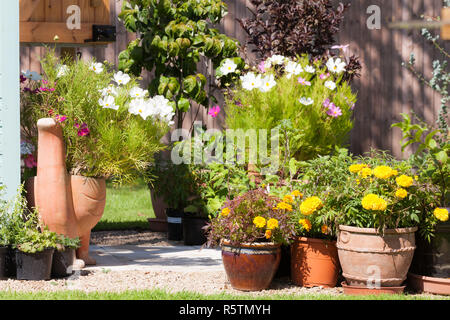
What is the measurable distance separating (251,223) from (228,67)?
2.21 meters

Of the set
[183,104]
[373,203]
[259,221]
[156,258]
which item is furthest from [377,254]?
[183,104]

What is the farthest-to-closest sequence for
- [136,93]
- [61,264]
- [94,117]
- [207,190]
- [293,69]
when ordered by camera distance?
[293,69]
[207,190]
[136,93]
[94,117]
[61,264]

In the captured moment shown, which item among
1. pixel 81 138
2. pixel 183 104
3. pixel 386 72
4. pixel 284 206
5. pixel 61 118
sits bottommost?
pixel 284 206

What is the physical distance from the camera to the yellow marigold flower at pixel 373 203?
11.8ft

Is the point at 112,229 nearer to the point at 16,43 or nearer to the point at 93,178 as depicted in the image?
the point at 93,178

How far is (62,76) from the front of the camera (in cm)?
450

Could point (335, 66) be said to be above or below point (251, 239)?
above

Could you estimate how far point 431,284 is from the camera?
386cm

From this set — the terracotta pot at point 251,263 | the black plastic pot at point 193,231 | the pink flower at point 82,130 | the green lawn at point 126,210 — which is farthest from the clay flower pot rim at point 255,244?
the green lawn at point 126,210

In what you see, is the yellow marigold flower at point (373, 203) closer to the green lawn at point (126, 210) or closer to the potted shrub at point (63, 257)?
the potted shrub at point (63, 257)

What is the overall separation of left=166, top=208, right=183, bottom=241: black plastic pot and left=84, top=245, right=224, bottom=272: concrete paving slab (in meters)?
0.26

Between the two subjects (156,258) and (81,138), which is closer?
(81,138)

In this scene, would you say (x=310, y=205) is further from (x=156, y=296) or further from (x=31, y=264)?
(x=31, y=264)

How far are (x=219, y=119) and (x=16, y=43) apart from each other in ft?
12.1
